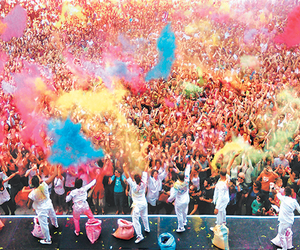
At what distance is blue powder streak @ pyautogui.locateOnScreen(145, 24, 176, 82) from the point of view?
8.20m

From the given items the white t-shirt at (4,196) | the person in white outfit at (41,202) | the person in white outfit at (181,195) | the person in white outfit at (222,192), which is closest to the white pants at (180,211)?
the person in white outfit at (181,195)

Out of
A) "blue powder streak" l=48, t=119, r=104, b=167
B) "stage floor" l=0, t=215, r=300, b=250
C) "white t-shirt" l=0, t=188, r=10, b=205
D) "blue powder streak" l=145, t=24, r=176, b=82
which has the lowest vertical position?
"stage floor" l=0, t=215, r=300, b=250

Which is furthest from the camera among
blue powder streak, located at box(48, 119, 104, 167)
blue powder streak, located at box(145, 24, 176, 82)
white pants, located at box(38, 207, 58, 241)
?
blue powder streak, located at box(145, 24, 176, 82)

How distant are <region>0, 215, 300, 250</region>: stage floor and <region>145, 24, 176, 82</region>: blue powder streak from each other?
15.6 feet

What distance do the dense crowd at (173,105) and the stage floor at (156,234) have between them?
216mm

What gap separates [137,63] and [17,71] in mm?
3571

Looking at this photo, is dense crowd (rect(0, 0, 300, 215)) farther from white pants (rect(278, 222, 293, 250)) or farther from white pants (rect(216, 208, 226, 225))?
white pants (rect(278, 222, 293, 250))

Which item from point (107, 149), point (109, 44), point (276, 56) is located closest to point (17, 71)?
point (109, 44)

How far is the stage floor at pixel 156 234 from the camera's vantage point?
3932 mm

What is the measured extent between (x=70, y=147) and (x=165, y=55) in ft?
16.4

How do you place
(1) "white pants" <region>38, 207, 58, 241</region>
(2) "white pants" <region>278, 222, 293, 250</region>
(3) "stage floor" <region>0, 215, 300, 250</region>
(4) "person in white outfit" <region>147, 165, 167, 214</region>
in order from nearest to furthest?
(2) "white pants" <region>278, 222, 293, 250</region> < (1) "white pants" <region>38, 207, 58, 241</region> < (3) "stage floor" <region>0, 215, 300, 250</region> < (4) "person in white outfit" <region>147, 165, 167, 214</region>

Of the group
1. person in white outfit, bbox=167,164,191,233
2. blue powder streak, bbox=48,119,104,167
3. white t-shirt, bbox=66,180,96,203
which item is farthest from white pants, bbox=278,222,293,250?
blue powder streak, bbox=48,119,104,167

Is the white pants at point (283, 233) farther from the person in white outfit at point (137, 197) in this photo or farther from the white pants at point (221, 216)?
the person in white outfit at point (137, 197)

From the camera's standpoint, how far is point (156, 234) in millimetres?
4133
